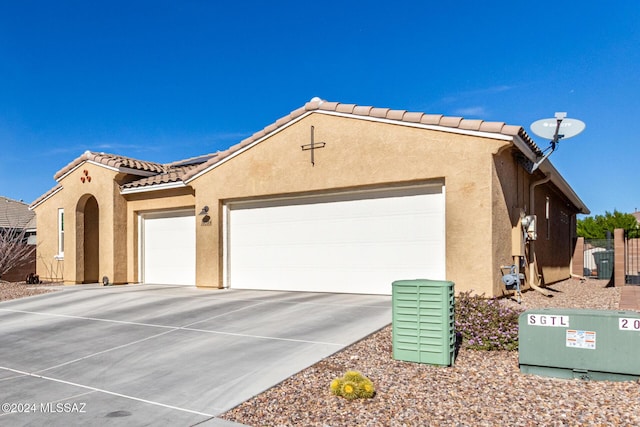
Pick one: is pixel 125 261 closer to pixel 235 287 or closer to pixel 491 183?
pixel 235 287

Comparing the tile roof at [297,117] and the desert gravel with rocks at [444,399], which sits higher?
the tile roof at [297,117]

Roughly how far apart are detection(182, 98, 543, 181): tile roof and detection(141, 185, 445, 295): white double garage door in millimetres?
1469

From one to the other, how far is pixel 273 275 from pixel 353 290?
8.06 ft

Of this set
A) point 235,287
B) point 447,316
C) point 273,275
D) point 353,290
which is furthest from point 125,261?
point 447,316

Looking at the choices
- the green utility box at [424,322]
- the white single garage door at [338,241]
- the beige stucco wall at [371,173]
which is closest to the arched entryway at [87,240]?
the beige stucco wall at [371,173]

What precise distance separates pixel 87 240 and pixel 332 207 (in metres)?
10.5

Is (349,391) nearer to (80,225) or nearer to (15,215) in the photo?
(80,225)

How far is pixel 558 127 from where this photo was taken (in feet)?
34.2

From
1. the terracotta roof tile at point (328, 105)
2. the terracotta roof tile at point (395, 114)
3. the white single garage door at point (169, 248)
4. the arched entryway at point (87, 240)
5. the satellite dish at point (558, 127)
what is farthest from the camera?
the arched entryway at point (87, 240)

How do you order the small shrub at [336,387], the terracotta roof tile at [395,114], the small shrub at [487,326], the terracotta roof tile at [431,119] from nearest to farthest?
the small shrub at [336,387] < the small shrub at [487,326] < the terracotta roof tile at [431,119] < the terracotta roof tile at [395,114]

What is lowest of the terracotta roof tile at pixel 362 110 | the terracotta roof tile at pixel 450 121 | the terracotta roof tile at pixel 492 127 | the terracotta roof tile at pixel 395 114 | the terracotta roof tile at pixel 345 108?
the terracotta roof tile at pixel 492 127

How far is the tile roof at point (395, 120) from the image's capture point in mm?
9656

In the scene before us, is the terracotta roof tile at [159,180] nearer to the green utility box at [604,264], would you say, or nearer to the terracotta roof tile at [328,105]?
the terracotta roof tile at [328,105]

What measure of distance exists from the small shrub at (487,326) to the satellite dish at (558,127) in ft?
15.9
